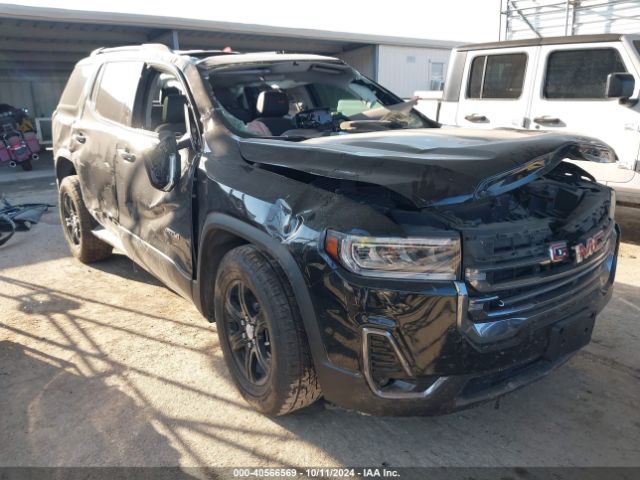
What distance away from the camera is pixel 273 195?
246 cm

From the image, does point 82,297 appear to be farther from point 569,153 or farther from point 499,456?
point 569,153

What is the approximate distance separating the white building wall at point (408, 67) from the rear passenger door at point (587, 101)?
13.8m

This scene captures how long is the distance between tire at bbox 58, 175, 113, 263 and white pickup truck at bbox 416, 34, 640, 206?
14.7 feet

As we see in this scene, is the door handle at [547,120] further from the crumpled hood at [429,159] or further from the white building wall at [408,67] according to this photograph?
the white building wall at [408,67]

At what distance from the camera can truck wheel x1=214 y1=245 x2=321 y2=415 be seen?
2.38 metres

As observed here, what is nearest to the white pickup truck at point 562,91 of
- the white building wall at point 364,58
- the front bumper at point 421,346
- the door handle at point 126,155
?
the front bumper at point 421,346

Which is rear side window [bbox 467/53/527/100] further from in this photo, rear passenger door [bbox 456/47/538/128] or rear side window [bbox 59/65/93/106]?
rear side window [bbox 59/65/93/106]

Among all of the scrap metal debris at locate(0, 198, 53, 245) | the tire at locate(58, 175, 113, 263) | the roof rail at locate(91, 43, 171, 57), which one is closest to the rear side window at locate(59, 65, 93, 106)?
the roof rail at locate(91, 43, 171, 57)

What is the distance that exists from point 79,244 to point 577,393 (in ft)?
14.8

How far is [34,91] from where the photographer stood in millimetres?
21625

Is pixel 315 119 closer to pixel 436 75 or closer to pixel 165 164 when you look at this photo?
pixel 165 164

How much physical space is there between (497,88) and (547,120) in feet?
2.76

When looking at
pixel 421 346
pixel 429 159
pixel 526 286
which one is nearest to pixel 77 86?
pixel 429 159

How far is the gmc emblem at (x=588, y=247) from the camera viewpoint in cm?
241
